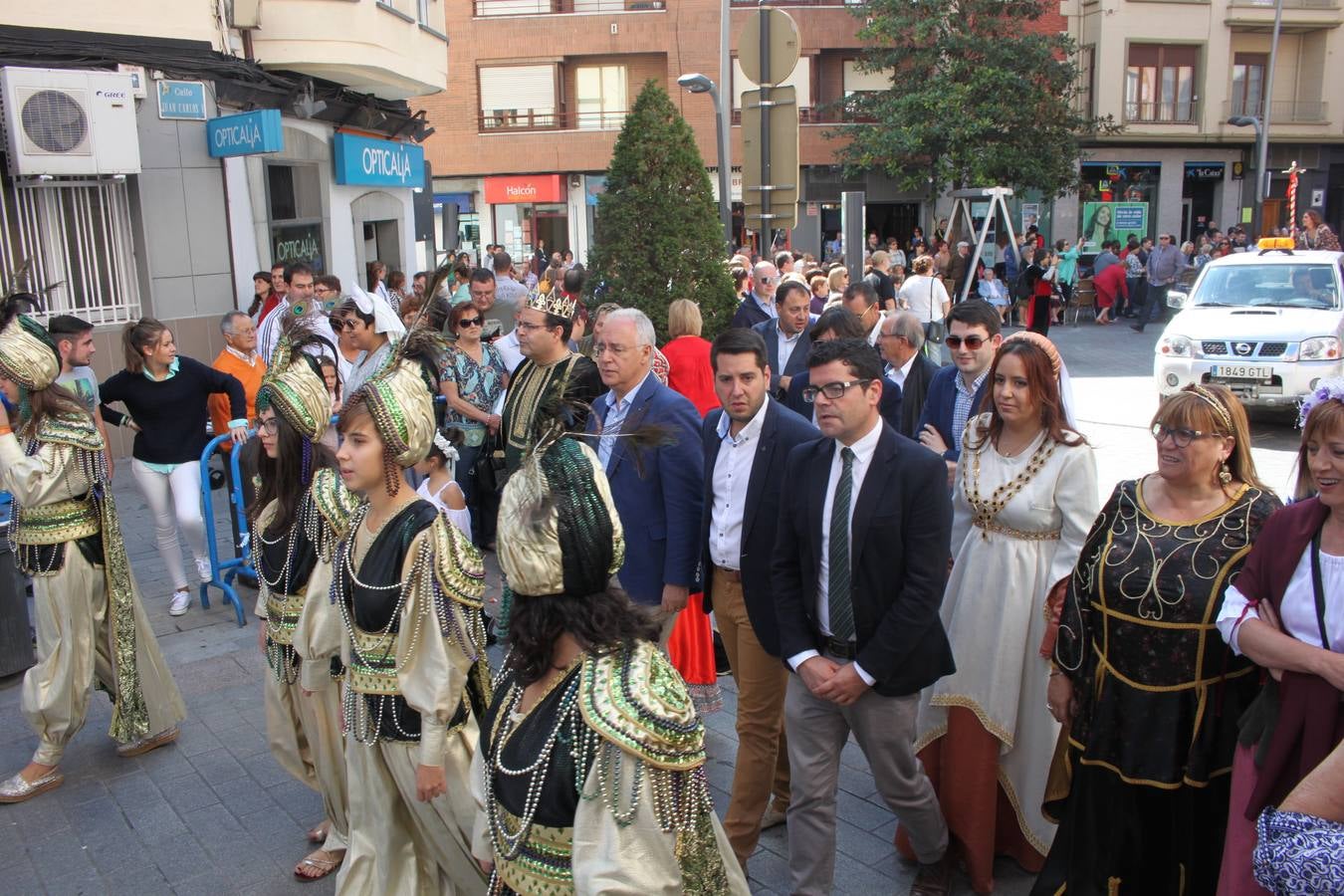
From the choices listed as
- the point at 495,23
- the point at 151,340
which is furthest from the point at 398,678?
the point at 495,23

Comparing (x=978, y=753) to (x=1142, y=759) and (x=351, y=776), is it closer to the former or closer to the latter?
(x=1142, y=759)

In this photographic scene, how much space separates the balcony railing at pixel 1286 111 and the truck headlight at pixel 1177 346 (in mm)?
26035

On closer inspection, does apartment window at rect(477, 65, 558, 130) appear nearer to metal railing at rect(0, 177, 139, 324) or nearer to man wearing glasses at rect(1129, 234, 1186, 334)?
man wearing glasses at rect(1129, 234, 1186, 334)

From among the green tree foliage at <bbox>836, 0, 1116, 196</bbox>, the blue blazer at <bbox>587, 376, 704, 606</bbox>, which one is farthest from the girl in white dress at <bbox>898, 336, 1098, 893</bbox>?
the green tree foliage at <bbox>836, 0, 1116, 196</bbox>

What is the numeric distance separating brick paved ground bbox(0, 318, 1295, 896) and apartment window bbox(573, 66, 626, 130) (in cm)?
3152

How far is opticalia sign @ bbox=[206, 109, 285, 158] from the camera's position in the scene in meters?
11.7

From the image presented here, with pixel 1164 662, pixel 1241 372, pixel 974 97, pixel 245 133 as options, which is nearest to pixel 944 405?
pixel 1164 662

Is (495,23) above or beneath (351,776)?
above

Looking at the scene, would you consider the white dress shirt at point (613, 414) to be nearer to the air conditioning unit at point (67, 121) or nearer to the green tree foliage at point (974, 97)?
the air conditioning unit at point (67, 121)

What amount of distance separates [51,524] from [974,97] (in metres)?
27.1

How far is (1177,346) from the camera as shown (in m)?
13.0

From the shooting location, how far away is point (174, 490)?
7391 millimetres

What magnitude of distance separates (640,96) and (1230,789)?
6461mm

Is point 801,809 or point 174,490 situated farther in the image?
point 174,490
